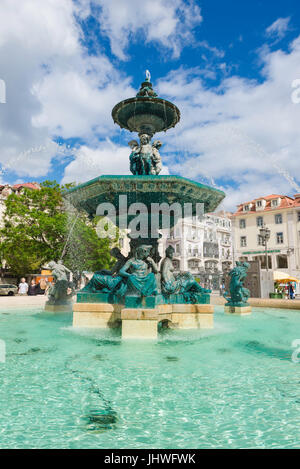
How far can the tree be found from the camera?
26.6m

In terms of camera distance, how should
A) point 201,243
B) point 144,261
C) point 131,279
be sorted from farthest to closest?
point 201,243 < point 144,261 < point 131,279

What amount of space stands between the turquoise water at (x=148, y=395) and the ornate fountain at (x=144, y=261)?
103cm

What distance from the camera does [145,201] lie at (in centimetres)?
767

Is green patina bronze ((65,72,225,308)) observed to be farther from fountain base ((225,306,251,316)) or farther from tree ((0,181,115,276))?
tree ((0,181,115,276))

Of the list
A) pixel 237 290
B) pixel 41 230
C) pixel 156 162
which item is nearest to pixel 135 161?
pixel 156 162

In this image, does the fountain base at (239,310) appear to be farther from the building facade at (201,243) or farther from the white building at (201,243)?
the building facade at (201,243)

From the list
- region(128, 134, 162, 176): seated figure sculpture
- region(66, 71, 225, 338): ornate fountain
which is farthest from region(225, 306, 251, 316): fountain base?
region(128, 134, 162, 176): seated figure sculpture

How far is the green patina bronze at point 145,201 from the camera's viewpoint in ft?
21.7

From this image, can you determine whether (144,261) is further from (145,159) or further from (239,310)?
(239,310)

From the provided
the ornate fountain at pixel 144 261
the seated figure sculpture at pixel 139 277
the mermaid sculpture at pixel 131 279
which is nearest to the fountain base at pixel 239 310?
the ornate fountain at pixel 144 261

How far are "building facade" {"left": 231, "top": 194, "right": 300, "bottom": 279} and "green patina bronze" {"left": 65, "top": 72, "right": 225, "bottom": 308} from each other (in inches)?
1414

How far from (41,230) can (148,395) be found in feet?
82.4
